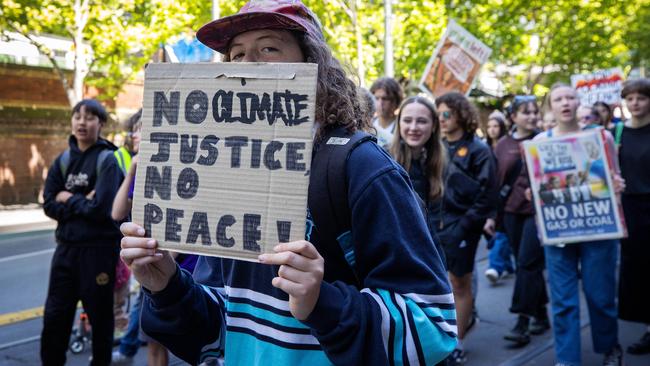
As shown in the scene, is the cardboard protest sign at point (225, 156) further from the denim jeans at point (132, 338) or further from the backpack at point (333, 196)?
the denim jeans at point (132, 338)

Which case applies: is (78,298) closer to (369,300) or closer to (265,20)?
(265,20)

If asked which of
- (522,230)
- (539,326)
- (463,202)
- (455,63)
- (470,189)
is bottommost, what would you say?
(539,326)

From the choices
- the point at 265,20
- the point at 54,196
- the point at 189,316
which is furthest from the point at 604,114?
the point at 189,316

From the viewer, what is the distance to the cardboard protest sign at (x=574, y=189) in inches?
178

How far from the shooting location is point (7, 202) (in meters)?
16.9

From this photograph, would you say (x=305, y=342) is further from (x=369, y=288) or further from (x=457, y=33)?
(x=457, y=33)

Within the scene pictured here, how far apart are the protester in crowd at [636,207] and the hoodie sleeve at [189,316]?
4.09m

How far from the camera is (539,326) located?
5660 millimetres

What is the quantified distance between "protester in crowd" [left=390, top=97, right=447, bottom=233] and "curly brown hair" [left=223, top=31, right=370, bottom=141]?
2.66 metres

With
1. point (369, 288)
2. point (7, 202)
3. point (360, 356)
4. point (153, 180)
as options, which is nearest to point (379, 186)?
point (369, 288)

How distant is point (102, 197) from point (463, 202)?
2617mm

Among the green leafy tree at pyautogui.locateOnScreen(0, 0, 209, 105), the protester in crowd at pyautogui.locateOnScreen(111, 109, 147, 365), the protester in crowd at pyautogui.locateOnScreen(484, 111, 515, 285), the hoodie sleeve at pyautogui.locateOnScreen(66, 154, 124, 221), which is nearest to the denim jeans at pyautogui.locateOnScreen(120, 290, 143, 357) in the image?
the protester in crowd at pyautogui.locateOnScreen(111, 109, 147, 365)

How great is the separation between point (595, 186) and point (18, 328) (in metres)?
5.12

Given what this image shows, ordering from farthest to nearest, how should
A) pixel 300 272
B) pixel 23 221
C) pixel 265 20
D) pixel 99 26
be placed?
pixel 99 26 → pixel 23 221 → pixel 265 20 → pixel 300 272
